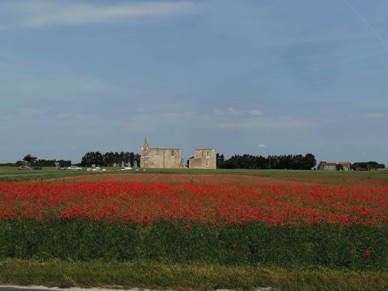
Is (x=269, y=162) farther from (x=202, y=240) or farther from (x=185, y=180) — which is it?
(x=202, y=240)

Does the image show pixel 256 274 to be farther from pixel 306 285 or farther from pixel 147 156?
pixel 147 156

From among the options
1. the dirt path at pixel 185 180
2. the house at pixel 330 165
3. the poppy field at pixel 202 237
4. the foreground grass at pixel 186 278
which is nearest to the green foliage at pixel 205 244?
the poppy field at pixel 202 237

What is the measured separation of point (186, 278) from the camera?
327 inches

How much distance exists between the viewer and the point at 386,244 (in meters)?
10.4

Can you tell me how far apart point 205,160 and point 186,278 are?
478ft

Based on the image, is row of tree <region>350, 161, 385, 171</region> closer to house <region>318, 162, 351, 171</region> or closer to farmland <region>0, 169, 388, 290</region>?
house <region>318, 162, 351, 171</region>

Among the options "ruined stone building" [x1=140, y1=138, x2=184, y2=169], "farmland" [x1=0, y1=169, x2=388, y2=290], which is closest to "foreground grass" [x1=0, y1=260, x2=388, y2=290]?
"farmland" [x1=0, y1=169, x2=388, y2=290]

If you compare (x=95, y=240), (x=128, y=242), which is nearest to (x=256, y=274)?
(x=128, y=242)

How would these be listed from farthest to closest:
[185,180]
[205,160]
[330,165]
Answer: [330,165], [205,160], [185,180]

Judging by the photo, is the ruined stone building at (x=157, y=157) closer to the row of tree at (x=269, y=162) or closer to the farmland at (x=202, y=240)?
the row of tree at (x=269, y=162)

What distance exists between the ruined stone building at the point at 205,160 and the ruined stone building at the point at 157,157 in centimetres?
751

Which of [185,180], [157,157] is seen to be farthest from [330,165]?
[185,180]

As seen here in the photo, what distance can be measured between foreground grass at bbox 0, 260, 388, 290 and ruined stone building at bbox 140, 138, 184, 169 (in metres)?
139

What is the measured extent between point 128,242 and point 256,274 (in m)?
3.63
